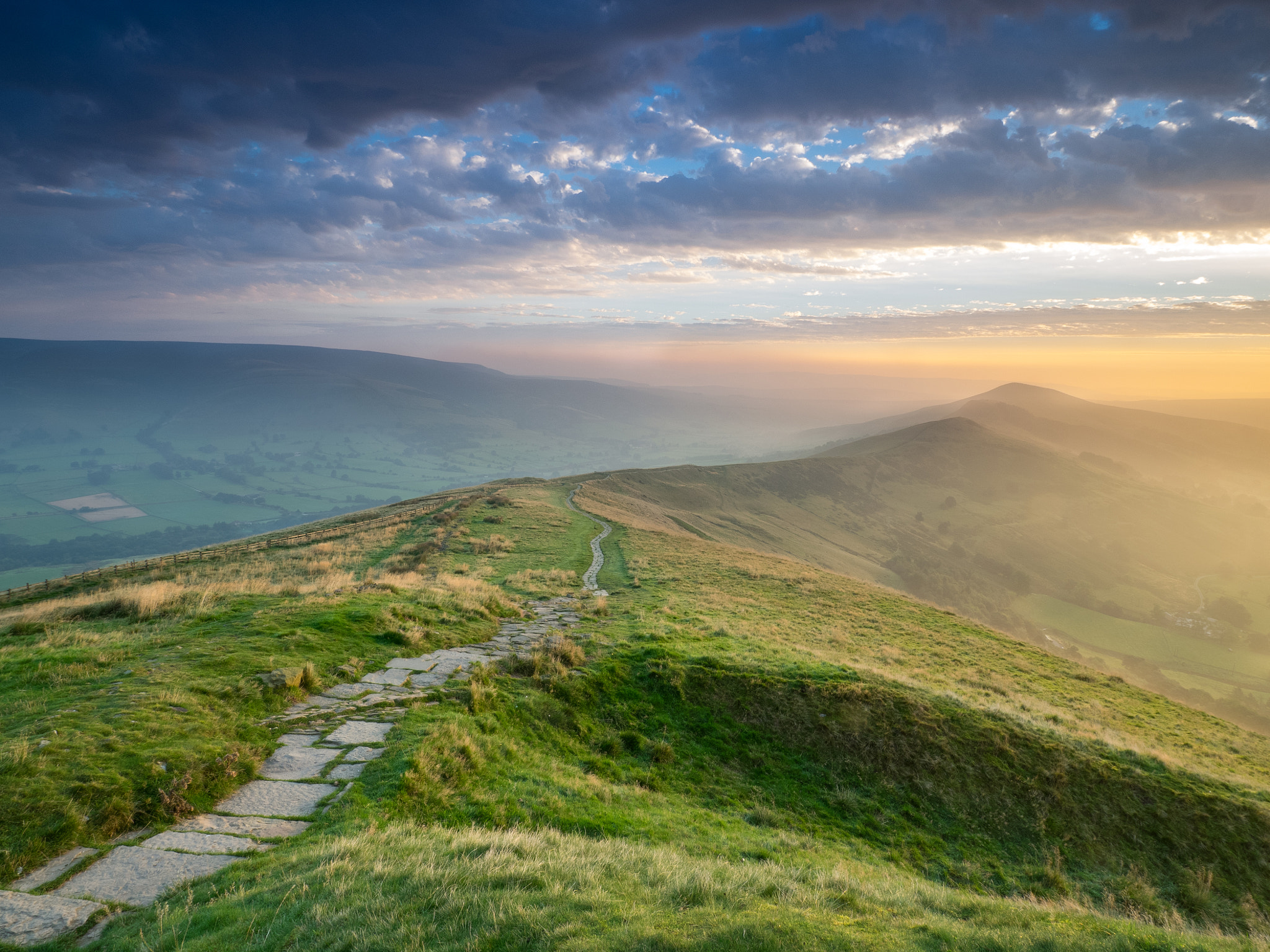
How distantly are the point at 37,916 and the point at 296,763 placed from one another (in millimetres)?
3599

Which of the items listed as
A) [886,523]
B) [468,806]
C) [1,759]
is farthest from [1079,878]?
[886,523]

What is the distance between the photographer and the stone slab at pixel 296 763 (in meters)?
8.45

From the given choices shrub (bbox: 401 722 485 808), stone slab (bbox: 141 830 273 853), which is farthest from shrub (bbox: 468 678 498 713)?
stone slab (bbox: 141 830 273 853)

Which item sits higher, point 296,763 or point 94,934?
point 94,934

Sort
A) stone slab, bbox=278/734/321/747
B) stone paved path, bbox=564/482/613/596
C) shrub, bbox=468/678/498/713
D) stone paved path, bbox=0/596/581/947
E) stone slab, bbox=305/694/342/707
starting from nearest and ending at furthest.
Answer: stone paved path, bbox=0/596/581/947 → stone slab, bbox=278/734/321/747 → stone slab, bbox=305/694/342/707 → shrub, bbox=468/678/498/713 → stone paved path, bbox=564/482/613/596

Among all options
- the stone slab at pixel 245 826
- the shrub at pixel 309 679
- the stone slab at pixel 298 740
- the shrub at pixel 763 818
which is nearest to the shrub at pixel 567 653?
the shrub at pixel 309 679

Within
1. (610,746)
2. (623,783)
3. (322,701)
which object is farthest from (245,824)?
(610,746)

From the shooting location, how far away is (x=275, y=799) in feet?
25.9

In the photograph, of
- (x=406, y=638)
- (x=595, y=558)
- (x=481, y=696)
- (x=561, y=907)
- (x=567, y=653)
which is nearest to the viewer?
(x=561, y=907)

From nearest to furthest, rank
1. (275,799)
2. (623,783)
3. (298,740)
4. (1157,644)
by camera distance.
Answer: (275,799), (298,740), (623,783), (1157,644)

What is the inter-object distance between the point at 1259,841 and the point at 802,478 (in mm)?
134505

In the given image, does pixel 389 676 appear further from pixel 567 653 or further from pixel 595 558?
pixel 595 558

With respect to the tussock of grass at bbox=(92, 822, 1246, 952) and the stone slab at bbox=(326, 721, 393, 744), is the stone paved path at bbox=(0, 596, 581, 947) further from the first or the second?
the tussock of grass at bbox=(92, 822, 1246, 952)

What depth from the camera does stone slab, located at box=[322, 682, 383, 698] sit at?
11.3m
